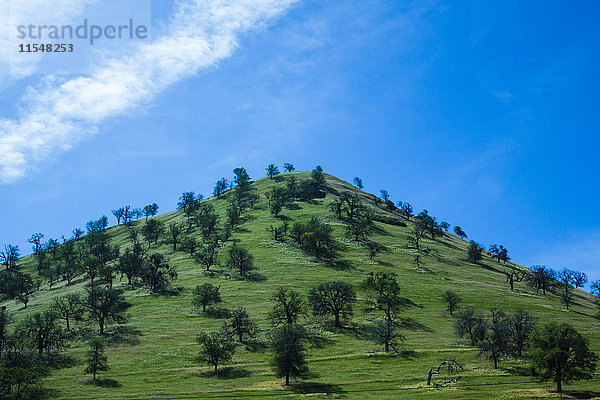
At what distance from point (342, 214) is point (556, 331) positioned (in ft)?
431

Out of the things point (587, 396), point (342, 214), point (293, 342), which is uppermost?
point (342, 214)

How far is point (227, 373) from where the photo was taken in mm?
65375

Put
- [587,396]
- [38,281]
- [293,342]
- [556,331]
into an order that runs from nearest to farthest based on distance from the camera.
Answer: [587,396], [556,331], [293,342], [38,281]

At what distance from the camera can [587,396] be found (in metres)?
49.7

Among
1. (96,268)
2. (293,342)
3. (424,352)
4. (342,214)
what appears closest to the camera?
(293,342)

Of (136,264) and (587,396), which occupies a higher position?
(136,264)

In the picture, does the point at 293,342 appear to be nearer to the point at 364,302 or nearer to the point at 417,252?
the point at 364,302

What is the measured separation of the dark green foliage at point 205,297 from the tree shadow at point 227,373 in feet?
101

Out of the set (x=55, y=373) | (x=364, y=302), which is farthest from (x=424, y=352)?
(x=55, y=373)

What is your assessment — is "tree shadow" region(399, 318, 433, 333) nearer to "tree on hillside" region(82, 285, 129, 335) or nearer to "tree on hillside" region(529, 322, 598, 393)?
"tree on hillside" region(529, 322, 598, 393)

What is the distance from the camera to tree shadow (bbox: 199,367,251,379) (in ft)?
210

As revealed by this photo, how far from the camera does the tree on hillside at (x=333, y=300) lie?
92000 mm

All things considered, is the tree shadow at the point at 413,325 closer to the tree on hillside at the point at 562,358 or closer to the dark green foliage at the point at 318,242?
the tree on hillside at the point at 562,358

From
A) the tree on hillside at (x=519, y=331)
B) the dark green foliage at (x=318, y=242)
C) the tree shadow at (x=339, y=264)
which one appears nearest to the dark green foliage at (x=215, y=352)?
the tree on hillside at (x=519, y=331)
